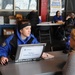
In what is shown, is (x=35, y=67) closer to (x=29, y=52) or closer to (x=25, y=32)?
(x=29, y=52)

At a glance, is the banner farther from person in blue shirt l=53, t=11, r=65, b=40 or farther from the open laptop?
the open laptop

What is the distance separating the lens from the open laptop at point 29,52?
181cm

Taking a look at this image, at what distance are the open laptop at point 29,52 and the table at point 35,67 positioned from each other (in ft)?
0.17

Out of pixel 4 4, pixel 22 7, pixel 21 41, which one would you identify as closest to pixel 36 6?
pixel 22 7

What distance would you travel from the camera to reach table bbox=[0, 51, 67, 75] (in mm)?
1607

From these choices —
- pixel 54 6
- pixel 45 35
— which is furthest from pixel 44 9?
pixel 45 35

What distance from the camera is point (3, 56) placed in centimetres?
193

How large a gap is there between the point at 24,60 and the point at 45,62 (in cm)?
21

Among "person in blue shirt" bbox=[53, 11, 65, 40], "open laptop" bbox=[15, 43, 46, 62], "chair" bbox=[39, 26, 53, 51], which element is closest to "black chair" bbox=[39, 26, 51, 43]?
"chair" bbox=[39, 26, 53, 51]

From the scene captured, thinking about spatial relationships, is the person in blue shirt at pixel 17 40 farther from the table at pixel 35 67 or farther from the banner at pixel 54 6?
the banner at pixel 54 6

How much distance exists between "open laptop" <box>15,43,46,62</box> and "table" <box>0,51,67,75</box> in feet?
0.17

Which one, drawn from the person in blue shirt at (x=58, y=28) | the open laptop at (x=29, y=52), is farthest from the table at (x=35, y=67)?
the person in blue shirt at (x=58, y=28)

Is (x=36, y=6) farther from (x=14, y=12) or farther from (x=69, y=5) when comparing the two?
(x=69, y=5)

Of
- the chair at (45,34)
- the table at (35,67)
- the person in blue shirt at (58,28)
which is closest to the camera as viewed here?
the table at (35,67)
